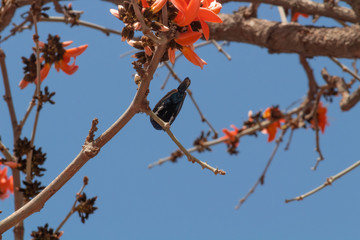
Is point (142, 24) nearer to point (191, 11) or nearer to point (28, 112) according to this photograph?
point (191, 11)

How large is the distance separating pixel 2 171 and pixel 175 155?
3.13 ft

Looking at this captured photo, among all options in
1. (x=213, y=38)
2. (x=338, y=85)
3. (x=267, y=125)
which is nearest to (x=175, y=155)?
(x=267, y=125)

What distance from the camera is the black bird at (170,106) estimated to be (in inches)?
29.6

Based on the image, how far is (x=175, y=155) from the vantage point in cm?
255

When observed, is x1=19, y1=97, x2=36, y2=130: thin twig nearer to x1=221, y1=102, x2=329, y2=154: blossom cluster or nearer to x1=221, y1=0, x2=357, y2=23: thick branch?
x1=221, y1=0, x2=357, y2=23: thick branch

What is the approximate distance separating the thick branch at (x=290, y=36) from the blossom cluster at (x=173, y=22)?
114 cm

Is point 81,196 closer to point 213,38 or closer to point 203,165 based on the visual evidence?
point 203,165

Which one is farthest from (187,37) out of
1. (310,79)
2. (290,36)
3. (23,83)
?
(310,79)

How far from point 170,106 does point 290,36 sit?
125 centimetres

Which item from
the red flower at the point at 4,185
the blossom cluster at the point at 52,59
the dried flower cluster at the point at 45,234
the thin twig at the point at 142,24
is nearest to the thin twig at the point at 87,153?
the thin twig at the point at 142,24

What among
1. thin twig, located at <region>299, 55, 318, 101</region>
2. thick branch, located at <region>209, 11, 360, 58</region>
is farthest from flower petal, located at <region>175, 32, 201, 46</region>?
thin twig, located at <region>299, 55, 318, 101</region>

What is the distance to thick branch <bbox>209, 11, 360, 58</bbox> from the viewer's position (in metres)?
1.72

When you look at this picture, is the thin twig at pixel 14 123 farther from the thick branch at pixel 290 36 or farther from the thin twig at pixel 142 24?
the thick branch at pixel 290 36

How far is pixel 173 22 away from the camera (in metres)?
0.70
